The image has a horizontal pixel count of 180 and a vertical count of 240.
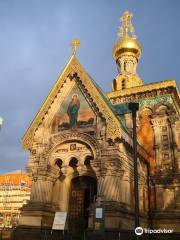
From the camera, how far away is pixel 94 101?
21.7m

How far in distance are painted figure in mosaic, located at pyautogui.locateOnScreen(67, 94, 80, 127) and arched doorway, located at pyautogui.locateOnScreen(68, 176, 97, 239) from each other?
4.02m

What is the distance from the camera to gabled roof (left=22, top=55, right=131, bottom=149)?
20.0 meters

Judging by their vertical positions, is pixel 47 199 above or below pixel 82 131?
below

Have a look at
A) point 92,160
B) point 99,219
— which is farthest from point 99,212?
point 92,160

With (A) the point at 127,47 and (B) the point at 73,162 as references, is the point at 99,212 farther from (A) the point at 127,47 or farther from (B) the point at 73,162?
(A) the point at 127,47

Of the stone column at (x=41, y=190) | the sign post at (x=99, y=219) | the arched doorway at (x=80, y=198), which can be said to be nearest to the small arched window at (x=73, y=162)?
the arched doorway at (x=80, y=198)

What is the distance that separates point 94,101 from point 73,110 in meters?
1.99

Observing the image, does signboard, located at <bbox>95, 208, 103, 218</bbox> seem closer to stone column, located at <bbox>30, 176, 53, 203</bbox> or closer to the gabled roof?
the gabled roof

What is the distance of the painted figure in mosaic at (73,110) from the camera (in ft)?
73.2

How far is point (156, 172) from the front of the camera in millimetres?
24234

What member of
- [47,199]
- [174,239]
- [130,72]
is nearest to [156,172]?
[174,239]

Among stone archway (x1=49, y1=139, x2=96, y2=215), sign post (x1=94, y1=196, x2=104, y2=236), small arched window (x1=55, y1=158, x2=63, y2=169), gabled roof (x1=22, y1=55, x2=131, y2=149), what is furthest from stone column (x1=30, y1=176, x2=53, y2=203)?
sign post (x1=94, y1=196, x2=104, y2=236)

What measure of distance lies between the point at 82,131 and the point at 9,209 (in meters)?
48.9

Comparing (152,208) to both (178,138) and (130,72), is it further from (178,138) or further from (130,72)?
(130,72)
